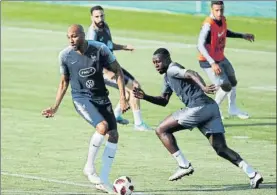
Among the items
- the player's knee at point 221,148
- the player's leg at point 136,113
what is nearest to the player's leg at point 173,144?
the player's knee at point 221,148

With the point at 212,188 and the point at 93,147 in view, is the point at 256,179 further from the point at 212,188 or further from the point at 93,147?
the point at 93,147

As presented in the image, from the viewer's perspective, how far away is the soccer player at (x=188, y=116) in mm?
16312

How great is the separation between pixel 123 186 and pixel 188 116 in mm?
1557

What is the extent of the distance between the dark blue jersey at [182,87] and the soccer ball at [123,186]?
5.07 ft

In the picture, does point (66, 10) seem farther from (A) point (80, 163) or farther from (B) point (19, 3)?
(A) point (80, 163)

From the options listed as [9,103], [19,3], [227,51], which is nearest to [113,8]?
[19,3]

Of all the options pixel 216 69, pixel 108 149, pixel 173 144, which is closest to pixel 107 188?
pixel 108 149

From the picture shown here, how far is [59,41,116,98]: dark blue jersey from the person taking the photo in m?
16.1

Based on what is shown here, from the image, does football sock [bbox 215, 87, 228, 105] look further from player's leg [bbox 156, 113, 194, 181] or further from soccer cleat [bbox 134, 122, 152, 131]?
player's leg [bbox 156, 113, 194, 181]

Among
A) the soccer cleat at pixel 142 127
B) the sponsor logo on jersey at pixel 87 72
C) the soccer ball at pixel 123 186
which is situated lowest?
the soccer cleat at pixel 142 127

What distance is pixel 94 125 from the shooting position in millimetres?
16344

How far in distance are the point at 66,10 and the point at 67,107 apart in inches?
921

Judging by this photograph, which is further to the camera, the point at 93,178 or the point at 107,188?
the point at 93,178

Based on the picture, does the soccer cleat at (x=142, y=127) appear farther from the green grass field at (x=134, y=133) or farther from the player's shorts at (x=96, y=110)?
the player's shorts at (x=96, y=110)
